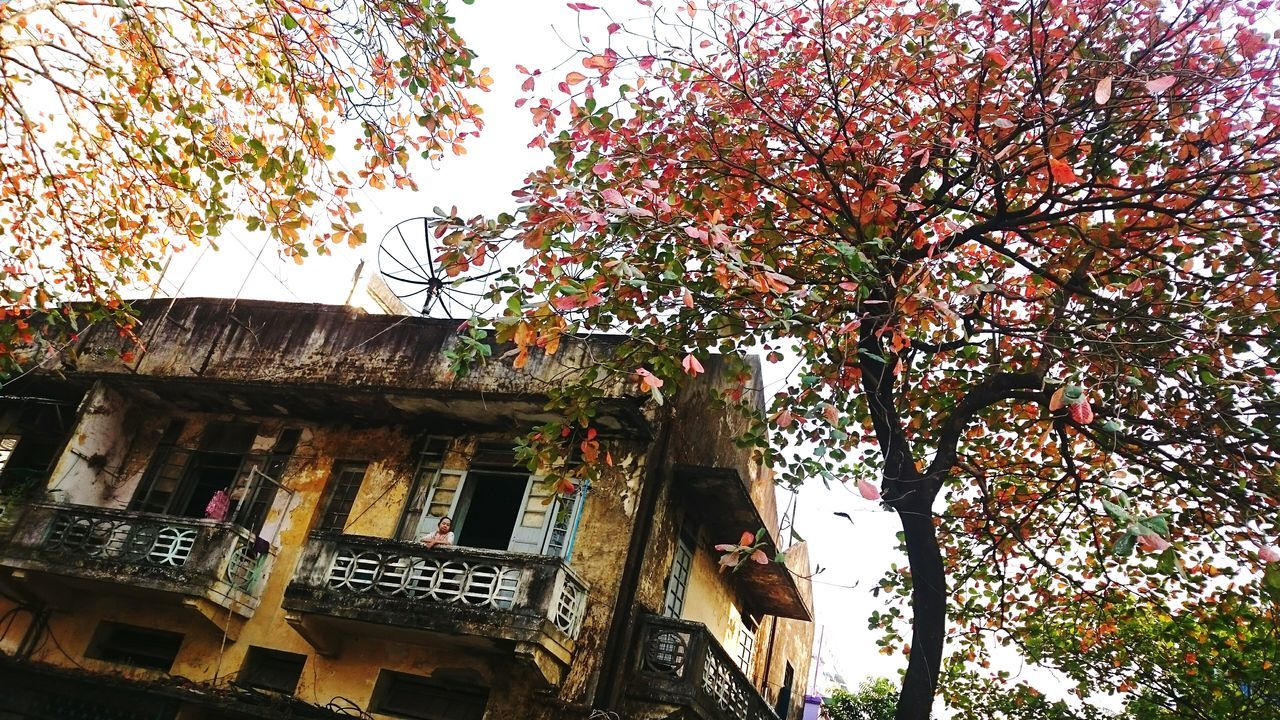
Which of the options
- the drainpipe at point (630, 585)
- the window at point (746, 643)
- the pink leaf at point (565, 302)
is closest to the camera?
the pink leaf at point (565, 302)

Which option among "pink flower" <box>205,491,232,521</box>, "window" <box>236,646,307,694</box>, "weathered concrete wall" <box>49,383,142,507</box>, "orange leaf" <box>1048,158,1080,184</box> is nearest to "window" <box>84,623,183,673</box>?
"window" <box>236,646,307,694</box>

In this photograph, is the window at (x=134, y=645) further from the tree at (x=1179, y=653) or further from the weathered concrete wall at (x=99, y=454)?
the tree at (x=1179, y=653)

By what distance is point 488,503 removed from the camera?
1248 cm

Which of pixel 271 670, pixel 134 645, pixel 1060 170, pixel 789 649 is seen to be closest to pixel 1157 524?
pixel 1060 170

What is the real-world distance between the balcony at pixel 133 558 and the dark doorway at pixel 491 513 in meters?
2.75

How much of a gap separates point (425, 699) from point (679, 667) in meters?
3.12

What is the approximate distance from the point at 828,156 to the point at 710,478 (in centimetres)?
472

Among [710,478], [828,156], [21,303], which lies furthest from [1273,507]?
[21,303]

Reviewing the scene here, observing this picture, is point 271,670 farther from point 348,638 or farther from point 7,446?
point 7,446

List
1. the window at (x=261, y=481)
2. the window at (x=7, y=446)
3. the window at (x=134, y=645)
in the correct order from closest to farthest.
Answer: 1. the window at (x=134, y=645)
2. the window at (x=261, y=481)
3. the window at (x=7, y=446)

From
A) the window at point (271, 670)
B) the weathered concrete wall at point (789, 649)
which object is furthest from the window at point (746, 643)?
the window at point (271, 670)

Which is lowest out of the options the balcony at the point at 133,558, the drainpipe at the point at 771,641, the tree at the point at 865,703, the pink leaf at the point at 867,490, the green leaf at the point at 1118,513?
the balcony at the point at 133,558

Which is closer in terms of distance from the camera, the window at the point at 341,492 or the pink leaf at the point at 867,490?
the pink leaf at the point at 867,490

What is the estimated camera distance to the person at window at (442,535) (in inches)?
420
